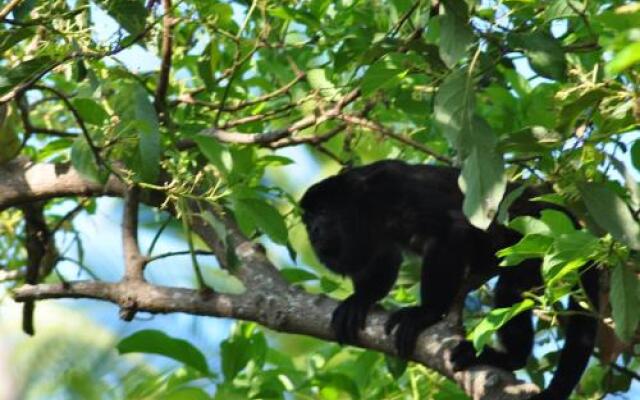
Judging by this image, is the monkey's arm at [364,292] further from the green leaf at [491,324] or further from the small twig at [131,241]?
the green leaf at [491,324]

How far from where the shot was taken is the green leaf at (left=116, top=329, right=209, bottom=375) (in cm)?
407

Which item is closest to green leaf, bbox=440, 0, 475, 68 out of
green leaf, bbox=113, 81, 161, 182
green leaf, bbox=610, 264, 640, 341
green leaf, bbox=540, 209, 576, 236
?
green leaf, bbox=540, 209, 576, 236

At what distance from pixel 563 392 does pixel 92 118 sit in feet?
6.40

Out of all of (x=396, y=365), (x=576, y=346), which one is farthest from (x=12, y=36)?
(x=576, y=346)

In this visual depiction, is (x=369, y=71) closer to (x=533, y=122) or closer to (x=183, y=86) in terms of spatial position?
(x=533, y=122)

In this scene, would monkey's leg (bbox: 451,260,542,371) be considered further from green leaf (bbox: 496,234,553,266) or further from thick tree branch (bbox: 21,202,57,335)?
thick tree branch (bbox: 21,202,57,335)

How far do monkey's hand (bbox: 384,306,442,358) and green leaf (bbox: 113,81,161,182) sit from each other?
1.07 metres

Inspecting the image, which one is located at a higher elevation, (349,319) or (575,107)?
(575,107)

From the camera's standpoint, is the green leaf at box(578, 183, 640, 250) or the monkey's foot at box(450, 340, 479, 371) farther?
the monkey's foot at box(450, 340, 479, 371)

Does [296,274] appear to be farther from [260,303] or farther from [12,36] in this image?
[12,36]

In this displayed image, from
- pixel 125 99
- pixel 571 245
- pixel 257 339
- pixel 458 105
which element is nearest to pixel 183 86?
pixel 257 339

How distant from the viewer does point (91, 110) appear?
3.99 meters

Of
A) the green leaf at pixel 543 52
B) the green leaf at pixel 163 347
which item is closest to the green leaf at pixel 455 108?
the green leaf at pixel 543 52

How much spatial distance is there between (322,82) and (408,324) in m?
1.06
